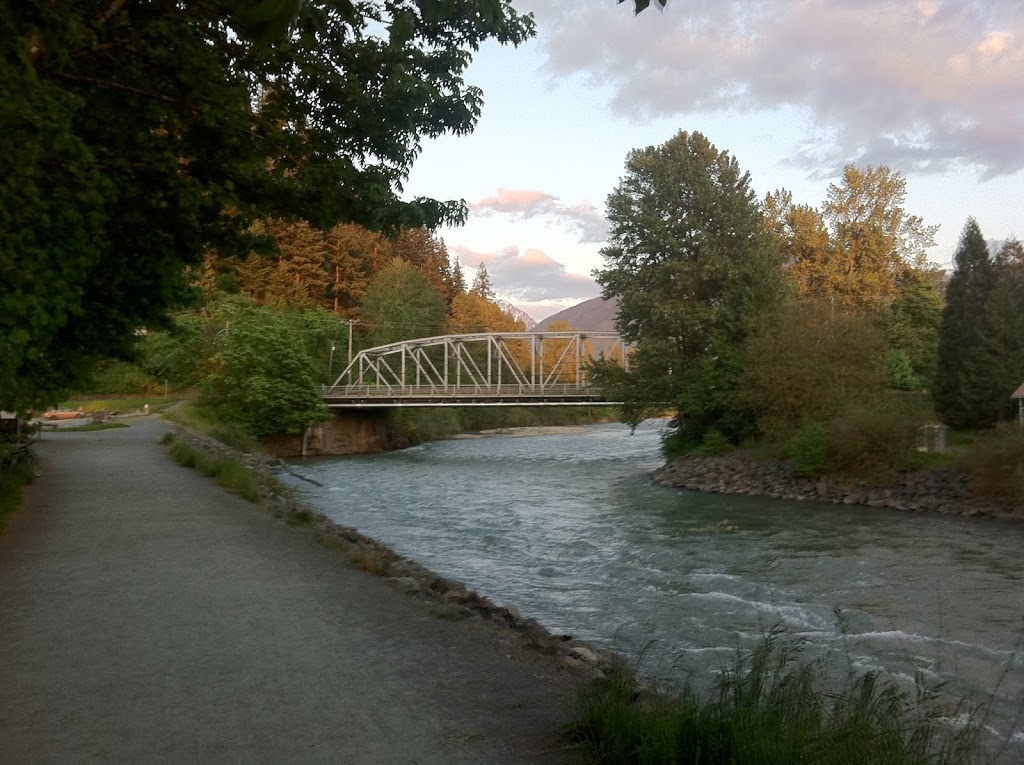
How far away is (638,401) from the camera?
40531 mm

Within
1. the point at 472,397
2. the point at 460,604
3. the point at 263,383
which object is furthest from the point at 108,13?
the point at 472,397

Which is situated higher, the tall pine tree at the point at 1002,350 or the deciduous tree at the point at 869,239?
the deciduous tree at the point at 869,239

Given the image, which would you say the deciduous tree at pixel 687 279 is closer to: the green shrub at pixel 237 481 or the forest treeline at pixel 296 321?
the forest treeline at pixel 296 321

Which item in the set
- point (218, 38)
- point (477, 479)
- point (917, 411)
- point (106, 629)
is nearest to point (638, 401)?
point (477, 479)

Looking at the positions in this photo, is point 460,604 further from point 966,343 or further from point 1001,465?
point 966,343

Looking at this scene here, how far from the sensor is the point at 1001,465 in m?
24.9

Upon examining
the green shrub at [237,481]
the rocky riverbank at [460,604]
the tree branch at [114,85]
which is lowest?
the rocky riverbank at [460,604]

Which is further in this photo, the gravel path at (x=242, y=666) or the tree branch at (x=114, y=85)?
the tree branch at (x=114, y=85)

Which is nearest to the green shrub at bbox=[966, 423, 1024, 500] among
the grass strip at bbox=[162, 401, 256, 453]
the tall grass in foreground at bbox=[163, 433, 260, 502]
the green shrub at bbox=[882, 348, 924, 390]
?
the tall grass in foreground at bbox=[163, 433, 260, 502]

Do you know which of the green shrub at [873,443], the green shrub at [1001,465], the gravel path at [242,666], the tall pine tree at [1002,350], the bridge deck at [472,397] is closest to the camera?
the gravel path at [242,666]

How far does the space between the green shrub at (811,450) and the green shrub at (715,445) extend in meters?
5.38

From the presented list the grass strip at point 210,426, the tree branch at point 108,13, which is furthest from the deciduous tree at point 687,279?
the tree branch at point 108,13

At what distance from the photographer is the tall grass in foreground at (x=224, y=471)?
17853 millimetres

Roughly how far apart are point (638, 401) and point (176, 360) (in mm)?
31084
